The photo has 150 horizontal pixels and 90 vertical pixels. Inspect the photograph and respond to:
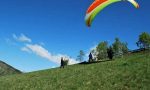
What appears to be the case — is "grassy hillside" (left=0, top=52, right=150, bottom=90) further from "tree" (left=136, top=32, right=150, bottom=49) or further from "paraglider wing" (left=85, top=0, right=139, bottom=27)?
"tree" (left=136, top=32, right=150, bottom=49)

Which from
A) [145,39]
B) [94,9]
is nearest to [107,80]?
[94,9]

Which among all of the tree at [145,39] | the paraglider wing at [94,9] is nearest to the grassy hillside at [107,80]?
the paraglider wing at [94,9]

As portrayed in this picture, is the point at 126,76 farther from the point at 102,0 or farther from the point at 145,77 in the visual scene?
the point at 102,0

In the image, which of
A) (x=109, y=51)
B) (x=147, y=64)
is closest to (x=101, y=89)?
(x=147, y=64)

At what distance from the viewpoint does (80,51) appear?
185 metres

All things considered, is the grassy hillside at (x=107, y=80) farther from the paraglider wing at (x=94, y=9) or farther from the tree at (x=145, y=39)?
the tree at (x=145, y=39)

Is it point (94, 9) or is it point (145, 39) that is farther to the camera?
point (145, 39)

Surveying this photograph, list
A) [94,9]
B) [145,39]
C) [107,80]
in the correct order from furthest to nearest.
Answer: [145,39]
[107,80]
[94,9]

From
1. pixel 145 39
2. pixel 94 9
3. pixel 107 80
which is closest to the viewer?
pixel 94 9

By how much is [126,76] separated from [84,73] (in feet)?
22.7

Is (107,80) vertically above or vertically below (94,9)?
below

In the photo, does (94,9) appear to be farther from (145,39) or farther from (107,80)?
(145,39)

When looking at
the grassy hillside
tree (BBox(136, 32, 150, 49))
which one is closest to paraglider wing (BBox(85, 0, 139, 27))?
the grassy hillside

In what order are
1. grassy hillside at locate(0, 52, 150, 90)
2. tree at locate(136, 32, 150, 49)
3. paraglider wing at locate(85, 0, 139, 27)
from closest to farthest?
paraglider wing at locate(85, 0, 139, 27)
grassy hillside at locate(0, 52, 150, 90)
tree at locate(136, 32, 150, 49)
